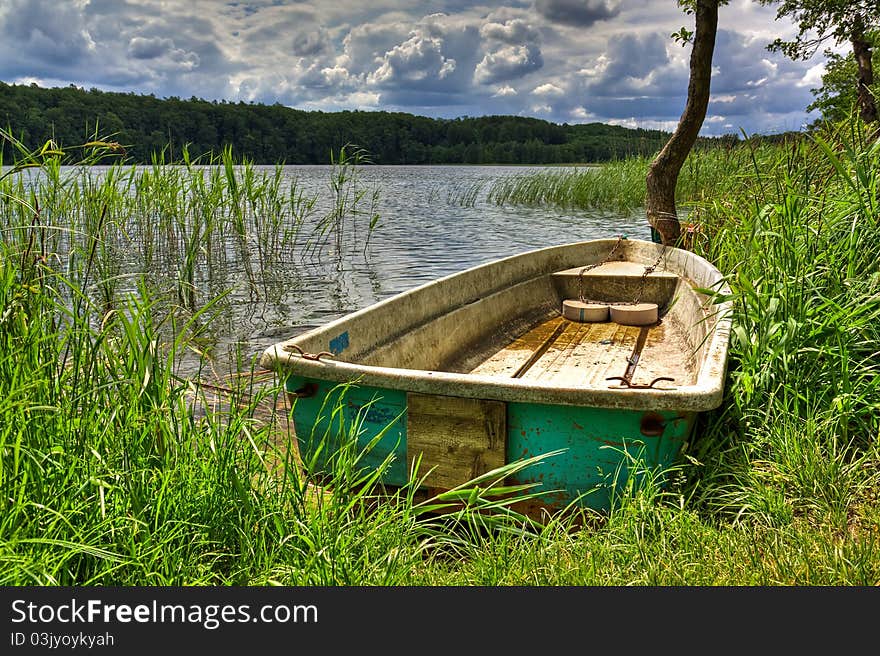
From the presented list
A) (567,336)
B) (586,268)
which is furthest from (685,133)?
(567,336)

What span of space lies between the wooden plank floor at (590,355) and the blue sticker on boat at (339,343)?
0.93 m

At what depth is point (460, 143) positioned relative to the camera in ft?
191

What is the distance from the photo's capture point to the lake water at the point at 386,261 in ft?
25.2

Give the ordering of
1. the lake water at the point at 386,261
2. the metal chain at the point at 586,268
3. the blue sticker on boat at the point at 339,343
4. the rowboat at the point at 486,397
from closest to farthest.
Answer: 1. the rowboat at the point at 486,397
2. the blue sticker on boat at the point at 339,343
3. the metal chain at the point at 586,268
4. the lake water at the point at 386,261

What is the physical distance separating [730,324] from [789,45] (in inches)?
656

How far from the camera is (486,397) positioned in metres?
2.73

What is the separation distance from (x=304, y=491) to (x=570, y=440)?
1.07 meters

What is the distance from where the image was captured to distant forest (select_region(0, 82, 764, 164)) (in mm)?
10672

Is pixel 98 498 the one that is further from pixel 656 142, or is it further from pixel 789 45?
pixel 789 45

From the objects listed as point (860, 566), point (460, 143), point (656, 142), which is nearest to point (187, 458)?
point (860, 566)

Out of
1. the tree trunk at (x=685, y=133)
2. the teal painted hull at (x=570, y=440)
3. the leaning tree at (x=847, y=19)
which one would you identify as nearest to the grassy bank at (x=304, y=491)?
the teal painted hull at (x=570, y=440)

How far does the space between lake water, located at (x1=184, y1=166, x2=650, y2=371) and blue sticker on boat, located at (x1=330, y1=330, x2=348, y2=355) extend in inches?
16.0

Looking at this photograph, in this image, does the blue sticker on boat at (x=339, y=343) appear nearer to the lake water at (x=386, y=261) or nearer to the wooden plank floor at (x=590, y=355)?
the lake water at (x=386, y=261)

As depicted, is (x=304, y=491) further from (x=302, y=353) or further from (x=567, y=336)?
(x=567, y=336)
